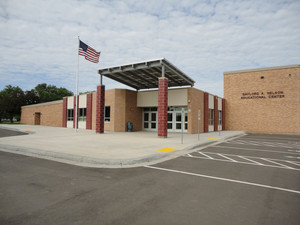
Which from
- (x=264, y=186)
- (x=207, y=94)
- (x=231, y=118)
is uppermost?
(x=207, y=94)

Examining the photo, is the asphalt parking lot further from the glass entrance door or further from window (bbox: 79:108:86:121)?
window (bbox: 79:108:86:121)

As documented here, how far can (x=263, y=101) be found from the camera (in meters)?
27.1

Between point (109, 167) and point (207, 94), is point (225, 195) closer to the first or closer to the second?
point (109, 167)

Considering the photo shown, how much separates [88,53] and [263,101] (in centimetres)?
2331

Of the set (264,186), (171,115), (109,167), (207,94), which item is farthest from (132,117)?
(264,186)

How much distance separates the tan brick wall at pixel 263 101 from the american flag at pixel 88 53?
19.6 metres

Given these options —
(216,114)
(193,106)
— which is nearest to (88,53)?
(193,106)

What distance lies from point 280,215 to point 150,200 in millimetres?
2397

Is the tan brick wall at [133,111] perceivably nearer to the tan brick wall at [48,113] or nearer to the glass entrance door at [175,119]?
the glass entrance door at [175,119]

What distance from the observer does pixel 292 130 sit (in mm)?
25469

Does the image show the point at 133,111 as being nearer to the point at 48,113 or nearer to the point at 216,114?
the point at 216,114

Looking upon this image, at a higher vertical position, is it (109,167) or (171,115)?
(171,115)

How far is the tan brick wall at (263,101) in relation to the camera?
83.7ft

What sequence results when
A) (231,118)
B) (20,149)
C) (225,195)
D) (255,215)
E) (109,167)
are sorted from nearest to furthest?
(255,215) → (225,195) → (109,167) → (20,149) → (231,118)
